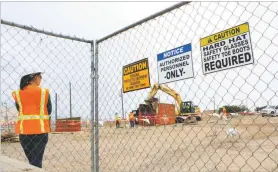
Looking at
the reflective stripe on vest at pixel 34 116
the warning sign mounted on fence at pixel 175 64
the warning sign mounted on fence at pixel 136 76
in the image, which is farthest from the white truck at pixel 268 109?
the reflective stripe on vest at pixel 34 116

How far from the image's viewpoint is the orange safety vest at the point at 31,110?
4.36 m

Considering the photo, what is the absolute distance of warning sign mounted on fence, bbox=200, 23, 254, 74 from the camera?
2.70 m

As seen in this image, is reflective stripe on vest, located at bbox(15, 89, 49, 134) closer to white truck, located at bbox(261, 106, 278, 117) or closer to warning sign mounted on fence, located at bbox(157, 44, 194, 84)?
warning sign mounted on fence, located at bbox(157, 44, 194, 84)

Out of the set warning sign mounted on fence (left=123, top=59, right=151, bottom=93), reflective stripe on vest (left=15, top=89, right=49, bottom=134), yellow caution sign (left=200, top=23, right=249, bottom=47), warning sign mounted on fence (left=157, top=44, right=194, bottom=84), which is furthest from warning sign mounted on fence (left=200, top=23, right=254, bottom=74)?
reflective stripe on vest (left=15, top=89, right=49, bottom=134)

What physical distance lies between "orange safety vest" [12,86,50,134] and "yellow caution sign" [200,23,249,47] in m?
2.52

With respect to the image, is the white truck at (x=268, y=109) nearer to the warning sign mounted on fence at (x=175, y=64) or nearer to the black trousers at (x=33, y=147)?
the warning sign mounted on fence at (x=175, y=64)

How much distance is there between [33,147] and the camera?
14.4 feet

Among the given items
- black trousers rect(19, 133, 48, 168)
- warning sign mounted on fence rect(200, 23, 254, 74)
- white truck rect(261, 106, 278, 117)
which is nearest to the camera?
warning sign mounted on fence rect(200, 23, 254, 74)

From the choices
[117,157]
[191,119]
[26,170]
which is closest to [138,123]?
[191,119]

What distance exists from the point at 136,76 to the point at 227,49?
3.97ft

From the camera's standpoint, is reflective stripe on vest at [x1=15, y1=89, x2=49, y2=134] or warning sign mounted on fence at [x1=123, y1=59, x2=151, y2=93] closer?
warning sign mounted on fence at [x1=123, y1=59, x2=151, y2=93]

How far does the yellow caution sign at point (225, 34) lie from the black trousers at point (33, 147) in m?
2.71

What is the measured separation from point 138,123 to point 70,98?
83.4 ft

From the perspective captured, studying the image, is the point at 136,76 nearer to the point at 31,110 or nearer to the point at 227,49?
the point at 227,49
